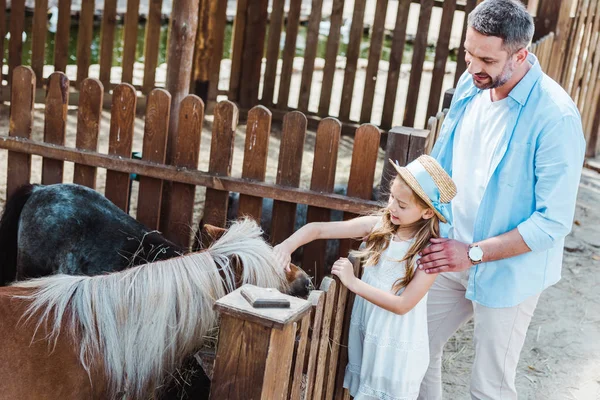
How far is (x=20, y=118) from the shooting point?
4.45 m

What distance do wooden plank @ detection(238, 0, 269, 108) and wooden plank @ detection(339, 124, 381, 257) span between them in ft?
12.3

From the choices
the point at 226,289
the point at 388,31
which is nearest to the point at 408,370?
the point at 226,289

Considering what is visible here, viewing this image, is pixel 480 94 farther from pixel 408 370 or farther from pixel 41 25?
pixel 41 25

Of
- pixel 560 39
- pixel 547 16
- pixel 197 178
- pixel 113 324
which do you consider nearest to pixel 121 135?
pixel 197 178

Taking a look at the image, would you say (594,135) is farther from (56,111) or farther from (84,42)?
(56,111)

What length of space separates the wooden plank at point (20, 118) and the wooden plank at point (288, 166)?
5.01 ft

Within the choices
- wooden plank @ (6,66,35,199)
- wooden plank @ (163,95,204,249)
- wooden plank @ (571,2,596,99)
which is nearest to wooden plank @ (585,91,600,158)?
wooden plank @ (571,2,596,99)

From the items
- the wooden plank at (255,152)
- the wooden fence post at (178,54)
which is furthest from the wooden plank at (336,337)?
the wooden fence post at (178,54)

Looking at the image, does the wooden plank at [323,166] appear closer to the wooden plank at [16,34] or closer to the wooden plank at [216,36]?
the wooden plank at [216,36]

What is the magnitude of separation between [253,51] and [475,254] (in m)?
5.39

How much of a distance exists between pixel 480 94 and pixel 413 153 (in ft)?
3.16

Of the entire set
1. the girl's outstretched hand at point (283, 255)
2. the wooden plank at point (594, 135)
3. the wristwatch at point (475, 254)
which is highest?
the wooden plank at point (594, 135)

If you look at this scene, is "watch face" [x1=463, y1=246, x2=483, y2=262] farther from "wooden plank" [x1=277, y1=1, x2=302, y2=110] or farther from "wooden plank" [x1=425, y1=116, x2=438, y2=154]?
"wooden plank" [x1=277, y1=1, x2=302, y2=110]

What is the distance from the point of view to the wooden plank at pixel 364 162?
407 cm
